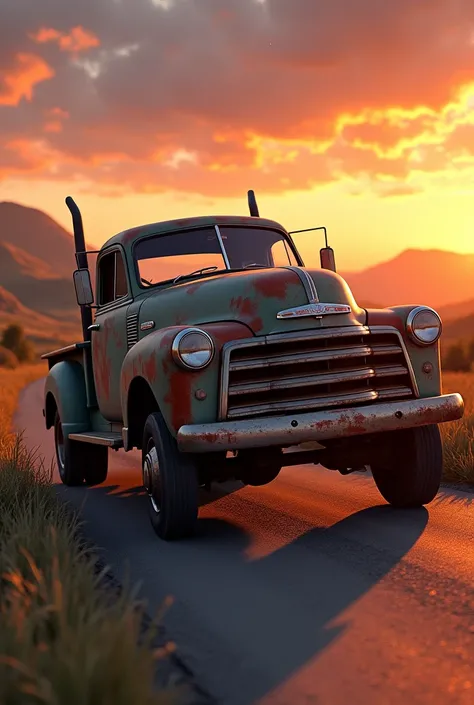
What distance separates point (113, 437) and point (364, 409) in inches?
99.7

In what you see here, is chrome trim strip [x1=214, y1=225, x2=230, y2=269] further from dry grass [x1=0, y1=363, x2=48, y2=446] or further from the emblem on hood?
dry grass [x1=0, y1=363, x2=48, y2=446]

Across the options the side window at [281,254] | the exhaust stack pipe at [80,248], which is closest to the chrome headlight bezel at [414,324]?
the side window at [281,254]

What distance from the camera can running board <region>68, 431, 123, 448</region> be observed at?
7.14 m

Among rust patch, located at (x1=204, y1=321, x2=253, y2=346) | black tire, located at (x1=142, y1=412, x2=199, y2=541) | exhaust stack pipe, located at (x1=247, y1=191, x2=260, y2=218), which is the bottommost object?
black tire, located at (x1=142, y1=412, x2=199, y2=541)

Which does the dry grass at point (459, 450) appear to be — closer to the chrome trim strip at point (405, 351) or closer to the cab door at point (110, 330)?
the chrome trim strip at point (405, 351)

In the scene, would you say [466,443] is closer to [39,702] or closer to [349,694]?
[349,694]

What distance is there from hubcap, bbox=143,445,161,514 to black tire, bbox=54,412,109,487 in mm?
3080

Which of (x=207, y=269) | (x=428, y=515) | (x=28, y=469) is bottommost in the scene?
(x=428, y=515)

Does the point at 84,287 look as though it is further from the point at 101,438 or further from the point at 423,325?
the point at 423,325

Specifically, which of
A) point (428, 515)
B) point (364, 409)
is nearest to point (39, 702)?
point (364, 409)

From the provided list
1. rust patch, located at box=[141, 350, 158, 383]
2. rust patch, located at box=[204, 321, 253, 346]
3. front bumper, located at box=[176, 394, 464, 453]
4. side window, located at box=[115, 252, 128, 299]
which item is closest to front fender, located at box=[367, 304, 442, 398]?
front bumper, located at box=[176, 394, 464, 453]

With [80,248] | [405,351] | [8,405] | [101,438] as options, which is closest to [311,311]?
[405,351]

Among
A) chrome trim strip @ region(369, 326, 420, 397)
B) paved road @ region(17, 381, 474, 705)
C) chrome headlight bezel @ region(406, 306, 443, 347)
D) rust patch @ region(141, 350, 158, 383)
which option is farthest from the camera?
chrome headlight bezel @ region(406, 306, 443, 347)

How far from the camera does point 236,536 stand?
605 centimetres
